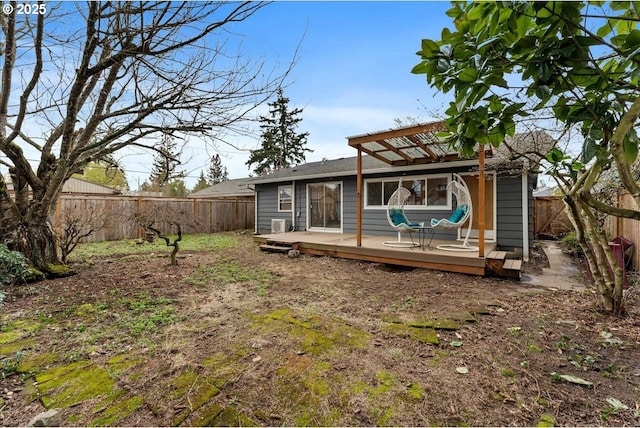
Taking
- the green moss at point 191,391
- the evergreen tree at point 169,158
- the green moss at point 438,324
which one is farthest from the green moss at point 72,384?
the evergreen tree at point 169,158

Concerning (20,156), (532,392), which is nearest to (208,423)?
(532,392)

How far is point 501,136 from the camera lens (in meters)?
1.47

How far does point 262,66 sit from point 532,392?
13.5 feet

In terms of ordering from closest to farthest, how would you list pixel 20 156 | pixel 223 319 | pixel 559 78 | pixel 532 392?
pixel 559 78, pixel 532 392, pixel 223 319, pixel 20 156

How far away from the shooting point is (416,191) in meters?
7.80

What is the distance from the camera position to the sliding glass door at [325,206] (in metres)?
9.58

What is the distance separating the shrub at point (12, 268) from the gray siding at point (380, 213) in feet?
24.2

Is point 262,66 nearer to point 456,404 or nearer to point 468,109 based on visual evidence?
point 468,109

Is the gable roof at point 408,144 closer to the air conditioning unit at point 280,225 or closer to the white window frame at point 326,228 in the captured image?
the white window frame at point 326,228

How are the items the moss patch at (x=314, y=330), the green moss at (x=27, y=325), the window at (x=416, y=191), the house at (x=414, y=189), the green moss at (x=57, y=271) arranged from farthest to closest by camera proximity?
the window at (x=416, y=191), the house at (x=414, y=189), the green moss at (x=57, y=271), the green moss at (x=27, y=325), the moss patch at (x=314, y=330)

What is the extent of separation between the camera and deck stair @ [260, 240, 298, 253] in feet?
25.0

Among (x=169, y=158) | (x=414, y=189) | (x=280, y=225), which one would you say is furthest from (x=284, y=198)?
(x=169, y=158)

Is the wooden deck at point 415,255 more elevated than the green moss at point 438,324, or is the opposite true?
the wooden deck at point 415,255

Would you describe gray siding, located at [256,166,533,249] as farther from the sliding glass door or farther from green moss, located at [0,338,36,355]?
green moss, located at [0,338,36,355]
